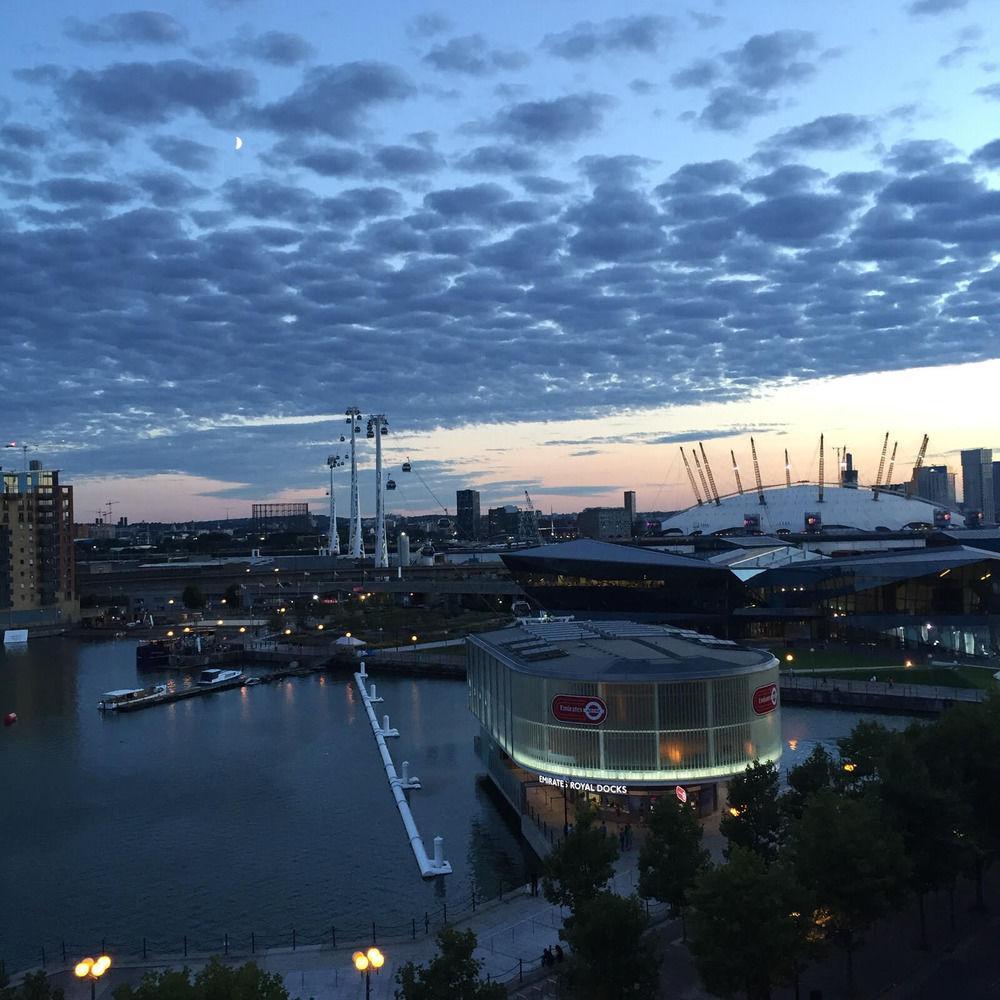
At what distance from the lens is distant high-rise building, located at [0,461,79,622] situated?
6612cm

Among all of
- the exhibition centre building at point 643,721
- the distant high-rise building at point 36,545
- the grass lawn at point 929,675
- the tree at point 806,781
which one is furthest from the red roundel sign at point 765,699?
the distant high-rise building at point 36,545

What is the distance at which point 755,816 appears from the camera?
48.6ft

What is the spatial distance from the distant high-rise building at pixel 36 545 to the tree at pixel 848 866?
211 ft

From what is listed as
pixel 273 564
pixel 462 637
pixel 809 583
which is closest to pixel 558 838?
pixel 809 583

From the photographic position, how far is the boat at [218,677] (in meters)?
40.9

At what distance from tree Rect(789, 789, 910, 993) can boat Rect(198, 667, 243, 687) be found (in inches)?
1291

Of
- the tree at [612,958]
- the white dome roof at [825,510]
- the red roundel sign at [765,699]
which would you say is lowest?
the tree at [612,958]

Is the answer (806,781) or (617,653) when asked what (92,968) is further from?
(617,653)

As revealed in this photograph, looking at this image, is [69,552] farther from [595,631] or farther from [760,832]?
[760,832]

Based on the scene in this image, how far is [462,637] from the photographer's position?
5075cm

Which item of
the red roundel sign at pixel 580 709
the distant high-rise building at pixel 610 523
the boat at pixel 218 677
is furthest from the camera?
the distant high-rise building at pixel 610 523

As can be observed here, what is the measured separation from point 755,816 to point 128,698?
28444 millimetres

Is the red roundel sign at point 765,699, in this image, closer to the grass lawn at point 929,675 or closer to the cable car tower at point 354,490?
the grass lawn at point 929,675

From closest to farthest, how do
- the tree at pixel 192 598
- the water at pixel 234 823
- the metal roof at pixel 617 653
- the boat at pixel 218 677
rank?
the water at pixel 234 823
the metal roof at pixel 617 653
the boat at pixel 218 677
the tree at pixel 192 598
